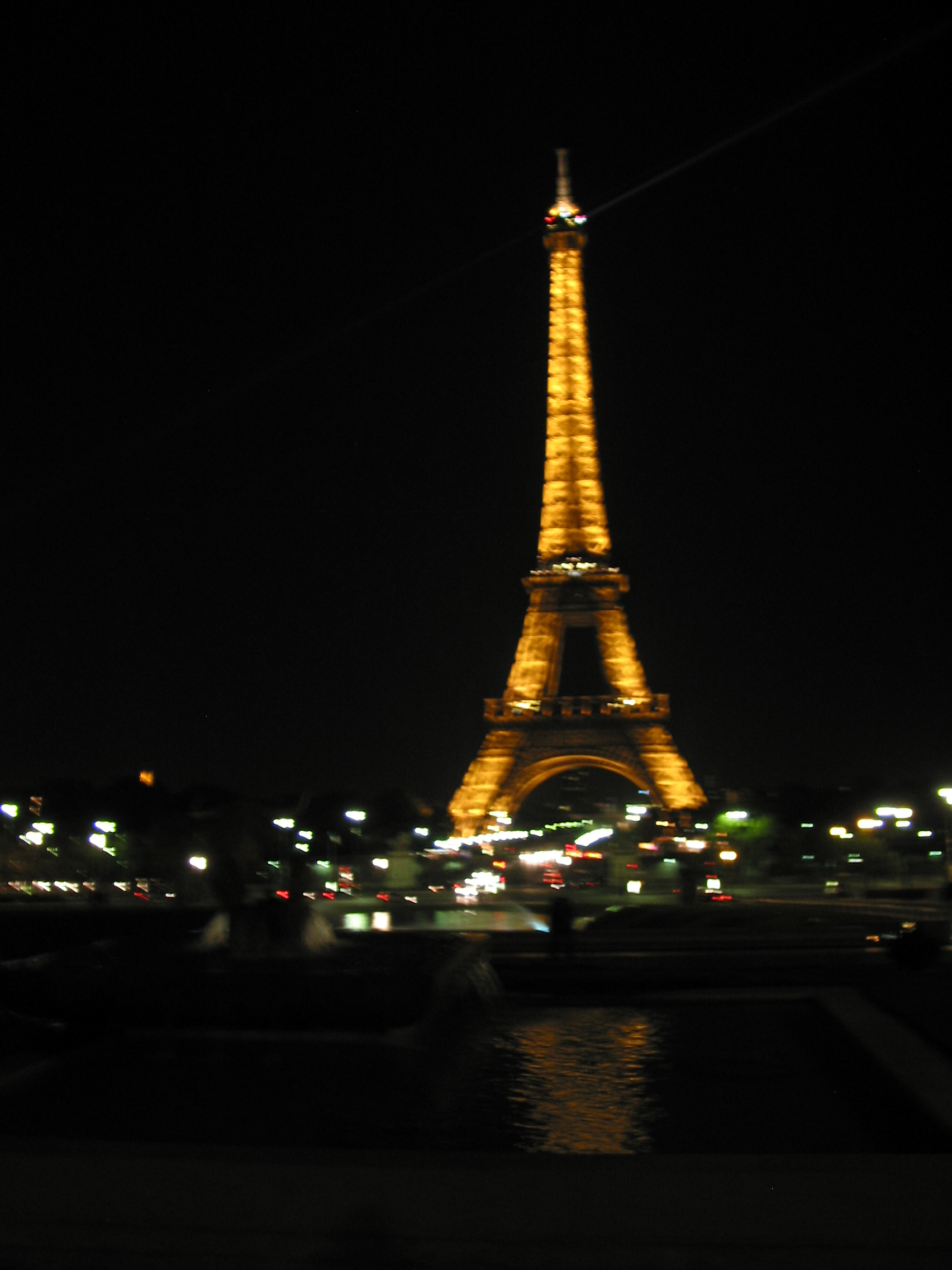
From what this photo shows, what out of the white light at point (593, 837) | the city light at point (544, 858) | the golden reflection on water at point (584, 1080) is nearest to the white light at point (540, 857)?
the city light at point (544, 858)

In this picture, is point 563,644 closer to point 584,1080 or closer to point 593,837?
point 593,837

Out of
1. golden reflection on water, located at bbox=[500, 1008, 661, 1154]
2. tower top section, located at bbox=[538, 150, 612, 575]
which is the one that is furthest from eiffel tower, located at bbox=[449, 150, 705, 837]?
golden reflection on water, located at bbox=[500, 1008, 661, 1154]

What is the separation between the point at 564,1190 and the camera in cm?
634

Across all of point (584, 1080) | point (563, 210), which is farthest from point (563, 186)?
point (584, 1080)

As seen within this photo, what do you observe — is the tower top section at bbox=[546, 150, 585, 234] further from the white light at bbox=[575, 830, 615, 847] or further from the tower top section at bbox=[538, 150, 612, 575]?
the white light at bbox=[575, 830, 615, 847]

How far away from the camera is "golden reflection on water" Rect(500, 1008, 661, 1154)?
8484 mm

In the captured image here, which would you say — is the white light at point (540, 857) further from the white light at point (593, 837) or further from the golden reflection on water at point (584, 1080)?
the golden reflection on water at point (584, 1080)

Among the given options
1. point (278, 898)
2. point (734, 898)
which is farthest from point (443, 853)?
point (278, 898)

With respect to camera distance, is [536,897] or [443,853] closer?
[536,897]

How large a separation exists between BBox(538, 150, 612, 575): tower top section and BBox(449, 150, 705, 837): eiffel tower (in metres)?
0.06

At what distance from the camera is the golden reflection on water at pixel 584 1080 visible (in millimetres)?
8484

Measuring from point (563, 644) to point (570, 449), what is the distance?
10783 mm

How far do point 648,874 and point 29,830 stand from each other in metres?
37.4

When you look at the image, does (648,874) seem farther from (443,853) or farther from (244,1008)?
(244,1008)
